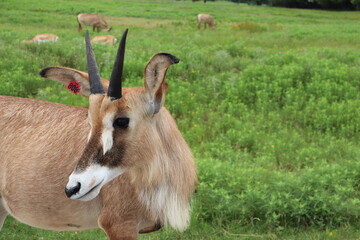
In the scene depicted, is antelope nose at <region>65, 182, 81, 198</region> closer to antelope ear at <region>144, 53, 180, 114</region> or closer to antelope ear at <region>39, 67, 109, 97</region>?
antelope ear at <region>144, 53, 180, 114</region>

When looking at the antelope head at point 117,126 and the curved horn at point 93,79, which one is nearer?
the antelope head at point 117,126

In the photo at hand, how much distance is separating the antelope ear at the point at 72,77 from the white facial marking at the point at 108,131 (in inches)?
22.1

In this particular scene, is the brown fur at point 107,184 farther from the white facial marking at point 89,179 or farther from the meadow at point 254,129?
the meadow at point 254,129

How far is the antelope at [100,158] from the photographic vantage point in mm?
3516

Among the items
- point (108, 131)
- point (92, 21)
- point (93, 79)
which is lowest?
point (92, 21)

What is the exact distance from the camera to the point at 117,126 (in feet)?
11.7

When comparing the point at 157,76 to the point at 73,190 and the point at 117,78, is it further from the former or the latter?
the point at 73,190

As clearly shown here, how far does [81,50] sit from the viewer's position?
47.5 ft

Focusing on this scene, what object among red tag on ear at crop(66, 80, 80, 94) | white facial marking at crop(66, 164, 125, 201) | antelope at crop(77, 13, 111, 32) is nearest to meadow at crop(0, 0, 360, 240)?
red tag on ear at crop(66, 80, 80, 94)

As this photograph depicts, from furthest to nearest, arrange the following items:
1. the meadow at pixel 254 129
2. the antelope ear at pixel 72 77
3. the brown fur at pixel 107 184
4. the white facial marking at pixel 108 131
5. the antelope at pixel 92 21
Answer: the antelope at pixel 92 21
the meadow at pixel 254 129
the antelope ear at pixel 72 77
the brown fur at pixel 107 184
the white facial marking at pixel 108 131

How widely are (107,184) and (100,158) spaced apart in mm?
612

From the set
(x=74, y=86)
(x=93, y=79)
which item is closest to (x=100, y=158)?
(x=93, y=79)

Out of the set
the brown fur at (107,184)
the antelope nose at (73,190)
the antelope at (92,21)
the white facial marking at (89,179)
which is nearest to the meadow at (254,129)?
the brown fur at (107,184)

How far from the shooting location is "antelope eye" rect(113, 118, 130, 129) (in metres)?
3.56
